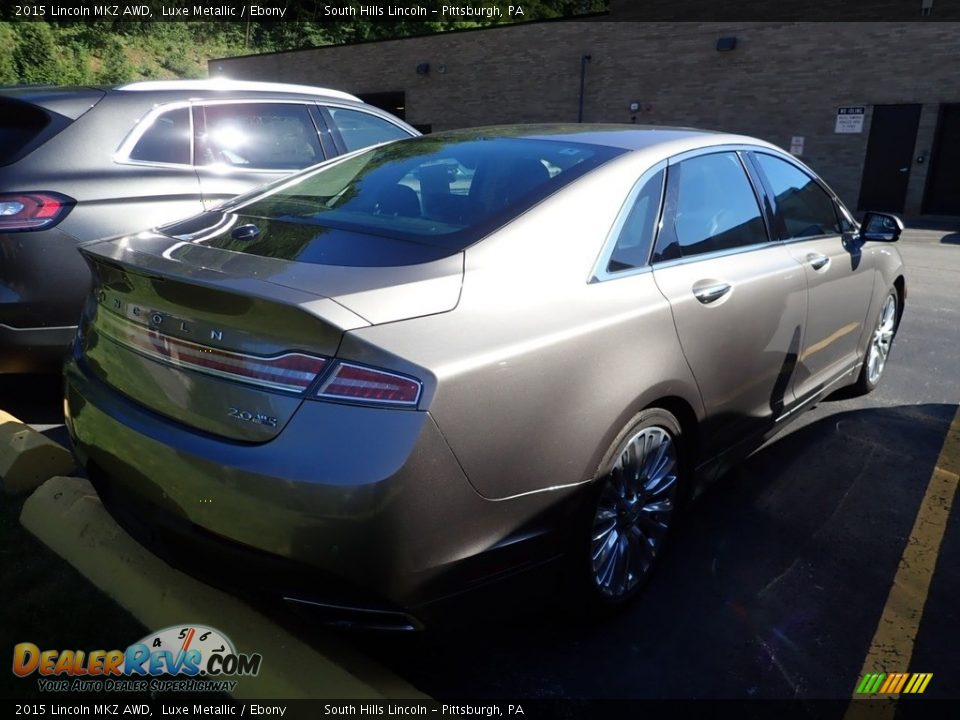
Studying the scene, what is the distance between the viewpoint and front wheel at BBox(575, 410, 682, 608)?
242 cm

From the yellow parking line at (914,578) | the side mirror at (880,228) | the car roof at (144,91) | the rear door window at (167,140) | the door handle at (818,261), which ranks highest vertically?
the car roof at (144,91)

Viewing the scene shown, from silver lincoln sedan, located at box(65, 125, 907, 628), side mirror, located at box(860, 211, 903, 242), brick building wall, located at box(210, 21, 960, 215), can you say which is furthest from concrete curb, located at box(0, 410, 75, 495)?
brick building wall, located at box(210, 21, 960, 215)

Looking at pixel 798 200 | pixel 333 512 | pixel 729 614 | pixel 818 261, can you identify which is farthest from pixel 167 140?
pixel 729 614

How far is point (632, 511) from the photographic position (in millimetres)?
2623

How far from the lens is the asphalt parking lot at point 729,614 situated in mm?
2359

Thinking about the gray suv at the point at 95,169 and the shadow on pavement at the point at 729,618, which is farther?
the gray suv at the point at 95,169

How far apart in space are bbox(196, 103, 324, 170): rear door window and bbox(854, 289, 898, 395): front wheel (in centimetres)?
386

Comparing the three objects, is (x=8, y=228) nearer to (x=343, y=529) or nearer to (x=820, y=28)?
(x=343, y=529)

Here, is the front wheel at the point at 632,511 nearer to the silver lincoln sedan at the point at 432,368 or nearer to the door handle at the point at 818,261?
the silver lincoln sedan at the point at 432,368

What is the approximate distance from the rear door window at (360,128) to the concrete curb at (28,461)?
3.06 m

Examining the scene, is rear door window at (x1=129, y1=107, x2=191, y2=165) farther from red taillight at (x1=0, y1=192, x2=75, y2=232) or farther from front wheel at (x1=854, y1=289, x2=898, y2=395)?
front wheel at (x1=854, y1=289, x2=898, y2=395)

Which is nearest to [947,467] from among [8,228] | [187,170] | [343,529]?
[343,529]

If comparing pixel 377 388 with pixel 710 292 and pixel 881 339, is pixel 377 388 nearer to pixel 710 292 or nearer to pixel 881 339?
pixel 710 292

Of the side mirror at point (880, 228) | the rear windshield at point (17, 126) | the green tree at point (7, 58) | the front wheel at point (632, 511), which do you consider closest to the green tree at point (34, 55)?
the green tree at point (7, 58)
